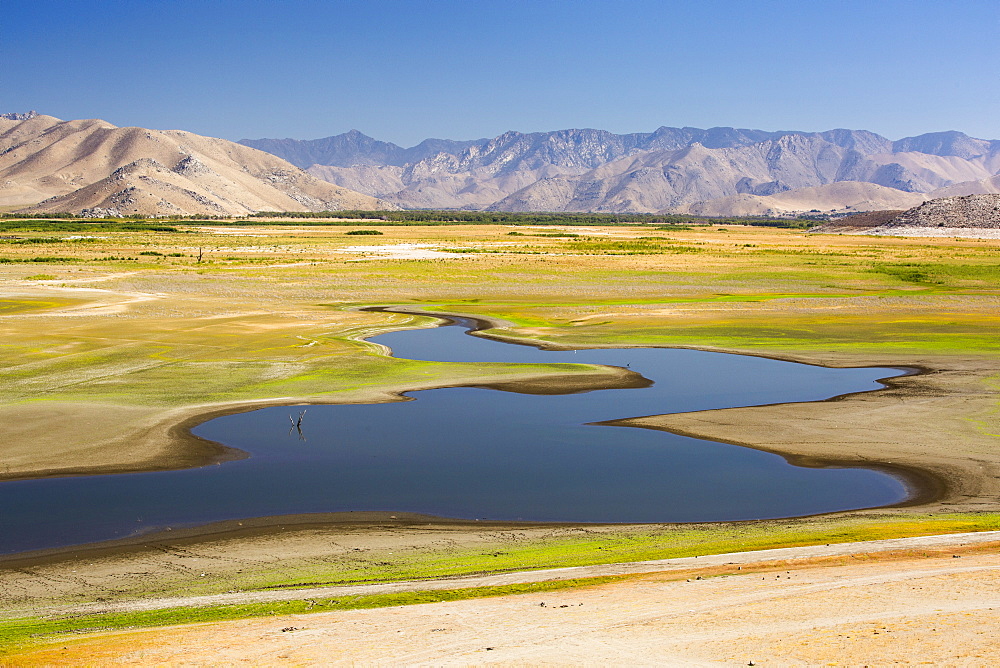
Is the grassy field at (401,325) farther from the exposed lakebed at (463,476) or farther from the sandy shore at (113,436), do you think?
the exposed lakebed at (463,476)

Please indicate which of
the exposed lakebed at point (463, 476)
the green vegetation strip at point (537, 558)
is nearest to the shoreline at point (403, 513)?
the exposed lakebed at point (463, 476)

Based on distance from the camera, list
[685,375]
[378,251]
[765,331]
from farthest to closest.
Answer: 1. [378,251]
2. [765,331]
3. [685,375]

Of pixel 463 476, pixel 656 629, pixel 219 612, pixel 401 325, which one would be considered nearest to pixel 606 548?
pixel 656 629

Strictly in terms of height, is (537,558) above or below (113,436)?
below

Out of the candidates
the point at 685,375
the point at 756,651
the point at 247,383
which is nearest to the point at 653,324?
the point at 685,375

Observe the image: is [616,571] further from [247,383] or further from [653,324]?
[653,324]

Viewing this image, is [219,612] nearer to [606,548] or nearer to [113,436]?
[606,548]

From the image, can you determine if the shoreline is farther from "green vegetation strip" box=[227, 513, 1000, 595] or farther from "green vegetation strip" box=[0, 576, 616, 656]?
"green vegetation strip" box=[0, 576, 616, 656]
